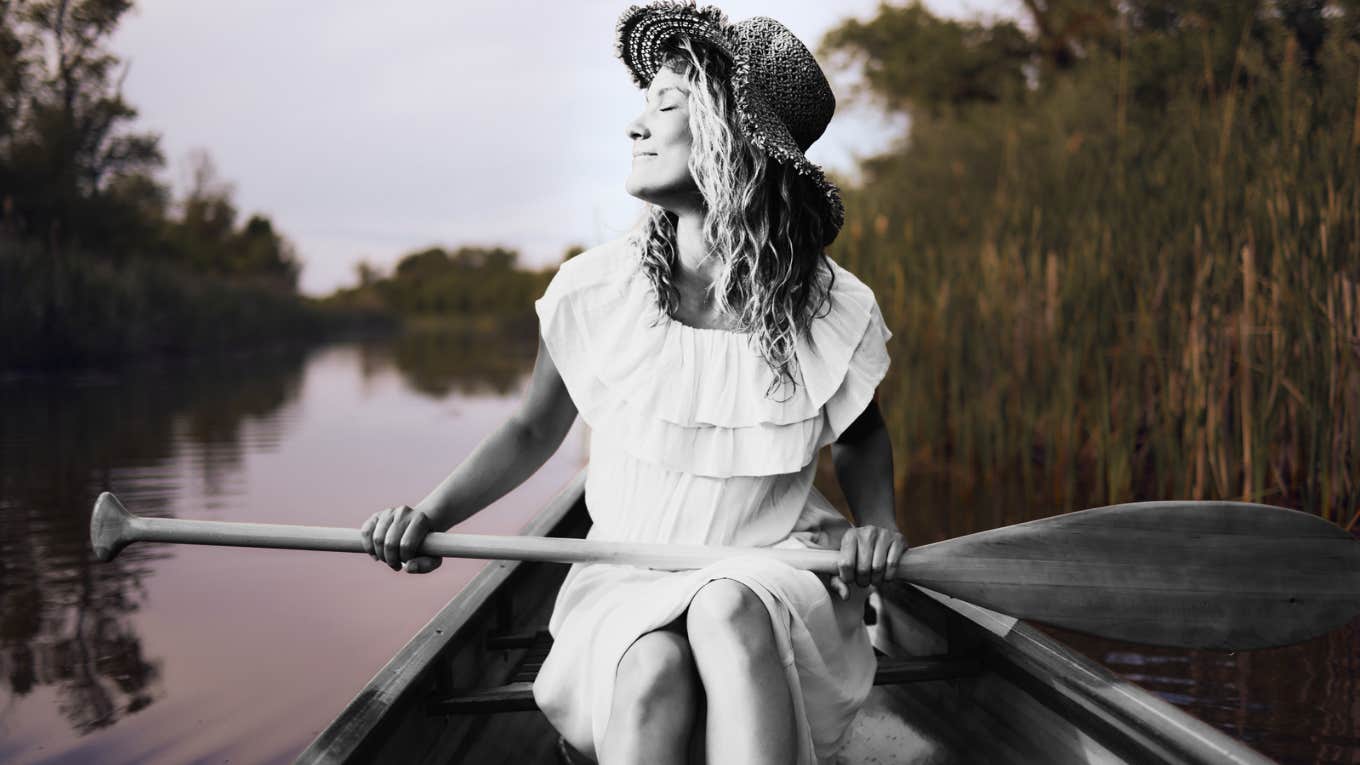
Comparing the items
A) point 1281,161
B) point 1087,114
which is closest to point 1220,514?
point 1281,161

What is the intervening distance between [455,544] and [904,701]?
95 centimetres

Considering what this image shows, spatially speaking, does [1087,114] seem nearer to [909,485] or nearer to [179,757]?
[909,485]

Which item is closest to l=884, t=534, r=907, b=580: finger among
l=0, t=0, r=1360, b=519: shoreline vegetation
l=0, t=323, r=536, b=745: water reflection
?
l=0, t=0, r=1360, b=519: shoreline vegetation

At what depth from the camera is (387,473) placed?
6207mm

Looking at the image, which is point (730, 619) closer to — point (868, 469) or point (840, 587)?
point (840, 587)

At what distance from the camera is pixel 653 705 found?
3.81 feet

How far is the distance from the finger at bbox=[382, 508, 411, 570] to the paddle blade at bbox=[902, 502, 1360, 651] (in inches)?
32.5

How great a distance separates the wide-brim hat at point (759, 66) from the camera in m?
1.47

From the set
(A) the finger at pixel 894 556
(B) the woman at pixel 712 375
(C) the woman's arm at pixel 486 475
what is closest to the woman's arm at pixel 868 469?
(B) the woman at pixel 712 375

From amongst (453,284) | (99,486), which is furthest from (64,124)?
(453,284)

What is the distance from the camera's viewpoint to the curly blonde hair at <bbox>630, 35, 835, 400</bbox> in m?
1.48

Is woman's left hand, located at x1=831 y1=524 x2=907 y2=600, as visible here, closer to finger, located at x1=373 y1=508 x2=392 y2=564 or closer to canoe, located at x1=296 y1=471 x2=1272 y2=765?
canoe, located at x1=296 y1=471 x2=1272 y2=765

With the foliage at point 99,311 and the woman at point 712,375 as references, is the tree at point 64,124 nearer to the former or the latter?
the foliage at point 99,311

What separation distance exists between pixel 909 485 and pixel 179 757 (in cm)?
312
